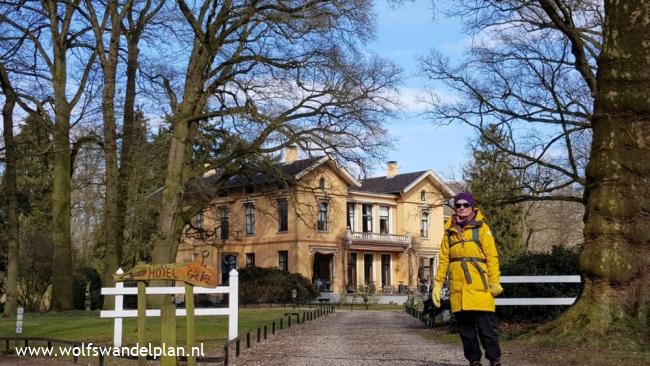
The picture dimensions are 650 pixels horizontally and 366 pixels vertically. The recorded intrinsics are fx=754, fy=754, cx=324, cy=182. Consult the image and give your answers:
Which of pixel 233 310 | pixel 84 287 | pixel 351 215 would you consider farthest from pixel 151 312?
pixel 351 215

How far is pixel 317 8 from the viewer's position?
21766 mm

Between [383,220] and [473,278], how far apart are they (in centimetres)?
5147

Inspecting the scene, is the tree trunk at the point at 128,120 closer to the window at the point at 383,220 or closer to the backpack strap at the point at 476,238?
the backpack strap at the point at 476,238

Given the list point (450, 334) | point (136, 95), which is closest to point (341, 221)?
point (136, 95)

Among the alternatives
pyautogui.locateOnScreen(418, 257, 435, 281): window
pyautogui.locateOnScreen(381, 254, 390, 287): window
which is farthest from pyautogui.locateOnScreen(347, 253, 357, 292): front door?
pyautogui.locateOnScreen(418, 257, 435, 281): window

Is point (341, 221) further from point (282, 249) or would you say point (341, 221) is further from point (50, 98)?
point (50, 98)

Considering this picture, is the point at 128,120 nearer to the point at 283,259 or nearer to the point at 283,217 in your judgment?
the point at 283,217

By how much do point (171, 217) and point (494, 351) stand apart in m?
16.4

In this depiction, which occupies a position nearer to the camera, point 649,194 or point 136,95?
point 649,194

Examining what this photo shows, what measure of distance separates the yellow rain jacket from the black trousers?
139 mm

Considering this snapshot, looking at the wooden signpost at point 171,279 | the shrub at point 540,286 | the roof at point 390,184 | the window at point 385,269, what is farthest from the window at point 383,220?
the wooden signpost at point 171,279

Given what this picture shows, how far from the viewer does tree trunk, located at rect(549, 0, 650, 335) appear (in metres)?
10.4

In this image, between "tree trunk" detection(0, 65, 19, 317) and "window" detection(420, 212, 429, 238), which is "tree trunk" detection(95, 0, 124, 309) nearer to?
"tree trunk" detection(0, 65, 19, 317)

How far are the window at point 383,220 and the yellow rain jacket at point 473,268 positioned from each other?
50.8m
